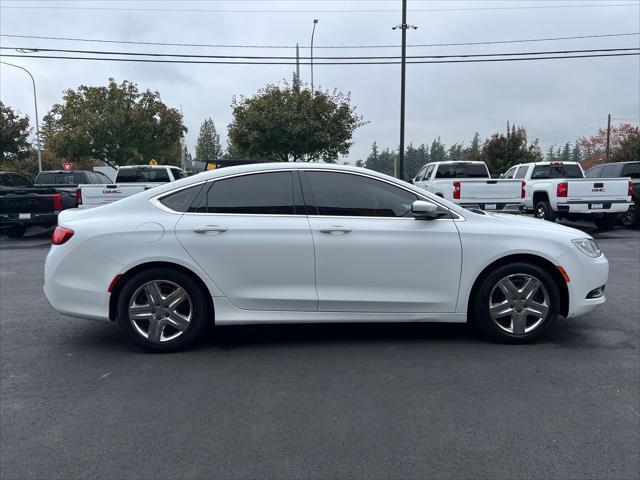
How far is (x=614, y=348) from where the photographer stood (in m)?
5.25

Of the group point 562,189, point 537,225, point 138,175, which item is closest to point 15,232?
point 138,175

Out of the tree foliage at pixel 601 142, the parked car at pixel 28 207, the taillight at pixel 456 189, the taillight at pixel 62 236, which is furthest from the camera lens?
the tree foliage at pixel 601 142

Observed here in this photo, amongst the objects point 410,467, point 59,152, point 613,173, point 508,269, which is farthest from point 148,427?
point 59,152

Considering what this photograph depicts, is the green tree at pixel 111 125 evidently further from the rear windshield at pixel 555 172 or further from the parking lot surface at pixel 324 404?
the parking lot surface at pixel 324 404

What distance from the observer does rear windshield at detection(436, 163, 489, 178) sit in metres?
17.3

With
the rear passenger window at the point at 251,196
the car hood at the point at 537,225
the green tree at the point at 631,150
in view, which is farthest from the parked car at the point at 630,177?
the green tree at the point at 631,150

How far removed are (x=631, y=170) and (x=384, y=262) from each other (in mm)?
15448

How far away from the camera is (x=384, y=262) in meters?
5.16

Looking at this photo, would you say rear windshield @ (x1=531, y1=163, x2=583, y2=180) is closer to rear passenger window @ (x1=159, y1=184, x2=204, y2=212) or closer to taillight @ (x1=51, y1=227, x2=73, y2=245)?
rear passenger window @ (x1=159, y1=184, x2=204, y2=212)

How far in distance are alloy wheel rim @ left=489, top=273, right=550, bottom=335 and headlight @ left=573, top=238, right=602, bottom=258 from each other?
0.53m

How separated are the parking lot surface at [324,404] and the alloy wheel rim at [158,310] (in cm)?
25

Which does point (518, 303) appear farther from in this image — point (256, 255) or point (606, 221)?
point (606, 221)

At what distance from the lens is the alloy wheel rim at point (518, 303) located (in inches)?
207

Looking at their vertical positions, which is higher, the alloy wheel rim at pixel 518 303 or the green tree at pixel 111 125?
the green tree at pixel 111 125
